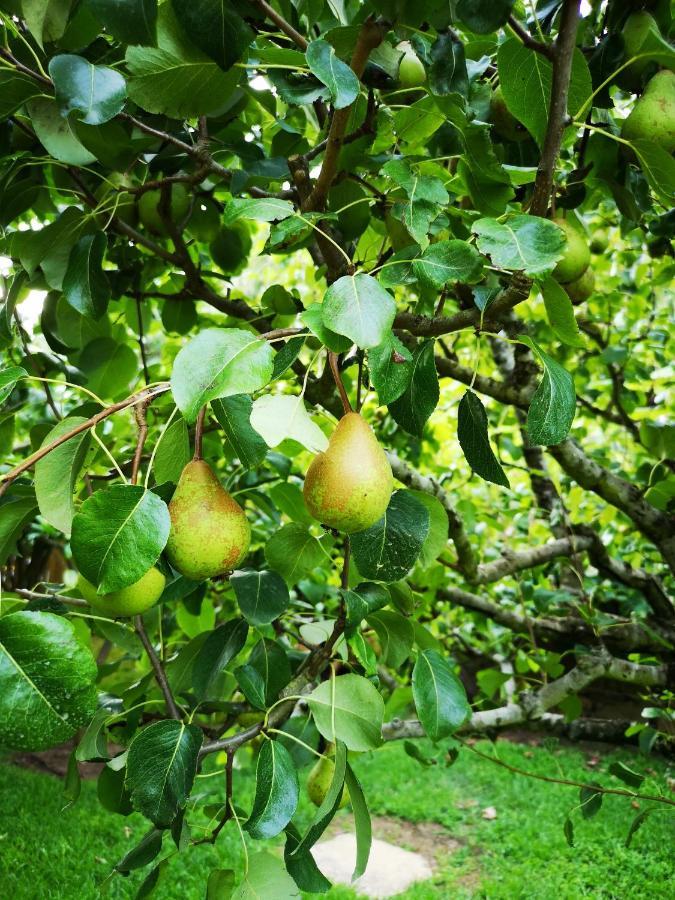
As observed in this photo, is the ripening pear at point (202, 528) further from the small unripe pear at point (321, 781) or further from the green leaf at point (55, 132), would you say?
the small unripe pear at point (321, 781)

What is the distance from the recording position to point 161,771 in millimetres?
908

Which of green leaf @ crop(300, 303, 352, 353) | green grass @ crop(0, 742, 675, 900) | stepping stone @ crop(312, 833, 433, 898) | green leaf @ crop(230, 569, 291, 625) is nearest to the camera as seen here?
green leaf @ crop(300, 303, 352, 353)

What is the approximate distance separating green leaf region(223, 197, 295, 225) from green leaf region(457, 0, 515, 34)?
267mm

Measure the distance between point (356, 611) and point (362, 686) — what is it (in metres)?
0.13

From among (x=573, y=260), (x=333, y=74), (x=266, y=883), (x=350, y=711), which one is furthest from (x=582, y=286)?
(x=266, y=883)

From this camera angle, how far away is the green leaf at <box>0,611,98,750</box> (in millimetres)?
587

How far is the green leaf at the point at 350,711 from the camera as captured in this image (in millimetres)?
1007

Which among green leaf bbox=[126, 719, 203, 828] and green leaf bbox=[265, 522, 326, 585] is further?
green leaf bbox=[265, 522, 326, 585]

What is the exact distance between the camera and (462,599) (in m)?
2.35

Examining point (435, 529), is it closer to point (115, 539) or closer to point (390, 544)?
point (390, 544)

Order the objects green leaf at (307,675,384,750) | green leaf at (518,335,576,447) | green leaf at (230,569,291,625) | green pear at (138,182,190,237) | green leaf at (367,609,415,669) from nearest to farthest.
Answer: green leaf at (518,335,576,447)
green leaf at (307,675,384,750)
green leaf at (230,569,291,625)
green leaf at (367,609,415,669)
green pear at (138,182,190,237)

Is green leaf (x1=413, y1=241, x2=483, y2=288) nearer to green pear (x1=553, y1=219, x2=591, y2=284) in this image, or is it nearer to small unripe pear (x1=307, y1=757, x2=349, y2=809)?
green pear (x1=553, y1=219, x2=591, y2=284)

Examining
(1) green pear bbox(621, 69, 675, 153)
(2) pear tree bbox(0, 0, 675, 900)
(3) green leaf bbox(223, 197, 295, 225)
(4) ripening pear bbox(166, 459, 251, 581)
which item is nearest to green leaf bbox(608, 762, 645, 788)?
(2) pear tree bbox(0, 0, 675, 900)

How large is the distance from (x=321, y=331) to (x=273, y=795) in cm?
59
